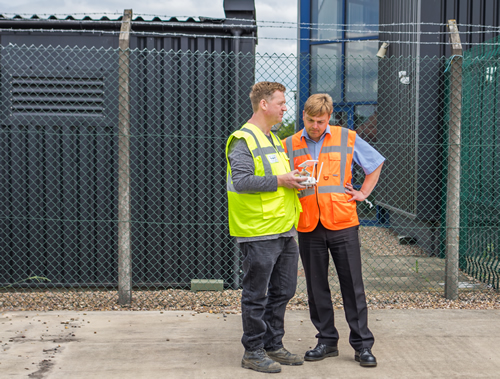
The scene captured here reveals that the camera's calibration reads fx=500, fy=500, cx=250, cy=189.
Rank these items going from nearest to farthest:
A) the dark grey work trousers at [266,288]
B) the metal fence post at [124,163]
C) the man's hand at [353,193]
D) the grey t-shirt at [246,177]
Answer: the grey t-shirt at [246,177] < the dark grey work trousers at [266,288] < the man's hand at [353,193] < the metal fence post at [124,163]

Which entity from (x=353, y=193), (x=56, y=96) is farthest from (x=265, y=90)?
(x=56, y=96)

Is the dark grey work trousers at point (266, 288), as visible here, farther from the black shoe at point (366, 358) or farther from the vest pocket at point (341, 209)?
the black shoe at point (366, 358)

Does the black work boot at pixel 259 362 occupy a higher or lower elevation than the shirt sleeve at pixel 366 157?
lower

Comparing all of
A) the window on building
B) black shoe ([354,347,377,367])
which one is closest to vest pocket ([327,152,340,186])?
black shoe ([354,347,377,367])

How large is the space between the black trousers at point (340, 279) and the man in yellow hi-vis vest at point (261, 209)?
209 mm

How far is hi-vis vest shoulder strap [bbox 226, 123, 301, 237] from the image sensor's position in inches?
126

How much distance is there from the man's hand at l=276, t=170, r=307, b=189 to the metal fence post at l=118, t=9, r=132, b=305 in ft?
6.64

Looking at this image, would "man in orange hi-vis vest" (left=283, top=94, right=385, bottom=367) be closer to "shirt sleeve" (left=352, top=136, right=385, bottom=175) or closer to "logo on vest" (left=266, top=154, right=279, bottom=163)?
"shirt sleeve" (left=352, top=136, right=385, bottom=175)

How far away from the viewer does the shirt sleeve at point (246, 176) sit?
3.13m

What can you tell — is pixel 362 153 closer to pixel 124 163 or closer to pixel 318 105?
pixel 318 105

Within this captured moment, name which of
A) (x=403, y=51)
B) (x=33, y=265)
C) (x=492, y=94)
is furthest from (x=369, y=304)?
(x=403, y=51)

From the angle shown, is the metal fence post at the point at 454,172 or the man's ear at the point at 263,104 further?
the metal fence post at the point at 454,172

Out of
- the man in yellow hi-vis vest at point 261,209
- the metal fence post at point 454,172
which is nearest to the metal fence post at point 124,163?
the man in yellow hi-vis vest at point 261,209

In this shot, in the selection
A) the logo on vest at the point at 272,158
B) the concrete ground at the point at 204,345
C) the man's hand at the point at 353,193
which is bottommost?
the concrete ground at the point at 204,345
